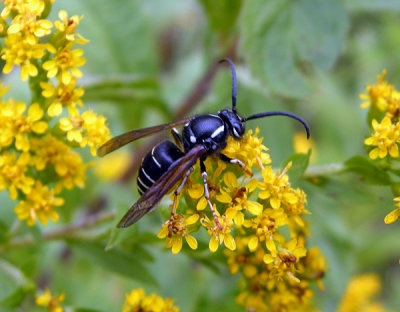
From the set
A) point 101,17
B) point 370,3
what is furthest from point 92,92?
point 370,3

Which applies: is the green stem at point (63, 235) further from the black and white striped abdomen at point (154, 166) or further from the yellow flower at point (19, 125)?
the yellow flower at point (19, 125)

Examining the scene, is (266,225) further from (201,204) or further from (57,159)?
(57,159)

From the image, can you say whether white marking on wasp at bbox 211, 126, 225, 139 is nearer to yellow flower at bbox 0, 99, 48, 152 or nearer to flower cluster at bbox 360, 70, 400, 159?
flower cluster at bbox 360, 70, 400, 159

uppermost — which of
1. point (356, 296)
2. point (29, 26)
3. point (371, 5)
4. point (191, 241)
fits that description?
point (29, 26)

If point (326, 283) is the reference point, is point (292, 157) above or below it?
above

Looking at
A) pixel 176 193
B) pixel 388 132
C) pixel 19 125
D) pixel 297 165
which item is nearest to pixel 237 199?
pixel 176 193

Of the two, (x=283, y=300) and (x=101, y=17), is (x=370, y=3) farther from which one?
(x=283, y=300)
